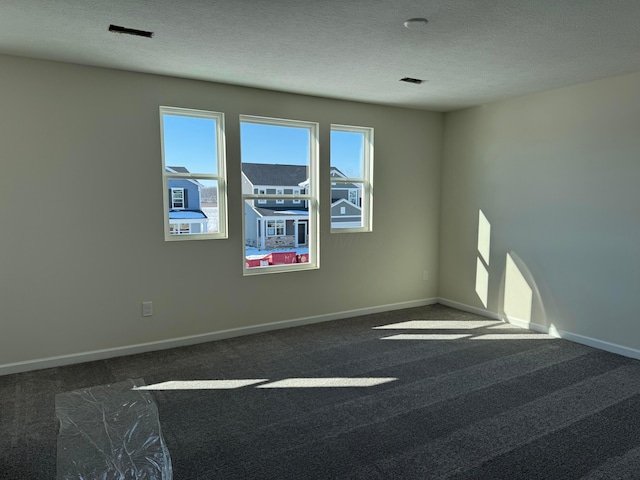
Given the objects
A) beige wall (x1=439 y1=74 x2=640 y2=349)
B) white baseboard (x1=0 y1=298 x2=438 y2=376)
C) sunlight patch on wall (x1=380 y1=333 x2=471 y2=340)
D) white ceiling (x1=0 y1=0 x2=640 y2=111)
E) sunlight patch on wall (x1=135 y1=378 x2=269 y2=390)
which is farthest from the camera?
sunlight patch on wall (x1=380 y1=333 x2=471 y2=340)

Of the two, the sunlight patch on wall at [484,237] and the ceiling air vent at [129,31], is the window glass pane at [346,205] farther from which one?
the ceiling air vent at [129,31]

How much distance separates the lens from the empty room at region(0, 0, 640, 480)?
2.46 m

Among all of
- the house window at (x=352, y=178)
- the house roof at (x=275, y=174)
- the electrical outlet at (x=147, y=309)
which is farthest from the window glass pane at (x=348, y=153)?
the electrical outlet at (x=147, y=309)

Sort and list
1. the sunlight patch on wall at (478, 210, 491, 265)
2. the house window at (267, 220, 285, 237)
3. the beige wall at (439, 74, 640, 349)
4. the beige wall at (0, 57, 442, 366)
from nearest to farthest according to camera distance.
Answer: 1. the beige wall at (0, 57, 442, 366)
2. the beige wall at (439, 74, 640, 349)
3. the house window at (267, 220, 285, 237)
4. the sunlight patch on wall at (478, 210, 491, 265)

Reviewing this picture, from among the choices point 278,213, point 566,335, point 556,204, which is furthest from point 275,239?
point 566,335

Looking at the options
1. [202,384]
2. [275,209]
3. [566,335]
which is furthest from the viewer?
[275,209]

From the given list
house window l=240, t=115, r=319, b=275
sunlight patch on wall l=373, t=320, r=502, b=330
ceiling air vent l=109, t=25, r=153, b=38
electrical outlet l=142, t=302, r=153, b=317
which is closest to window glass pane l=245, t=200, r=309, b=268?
house window l=240, t=115, r=319, b=275

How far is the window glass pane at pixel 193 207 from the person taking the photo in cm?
403

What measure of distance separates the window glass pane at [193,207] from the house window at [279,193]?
1.06 ft

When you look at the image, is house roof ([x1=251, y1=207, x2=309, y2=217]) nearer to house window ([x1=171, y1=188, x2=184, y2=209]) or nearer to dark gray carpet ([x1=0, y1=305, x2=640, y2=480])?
house window ([x1=171, y1=188, x2=184, y2=209])

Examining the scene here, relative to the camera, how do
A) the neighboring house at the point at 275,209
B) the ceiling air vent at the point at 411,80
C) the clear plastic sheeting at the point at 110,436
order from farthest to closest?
the neighboring house at the point at 275,209, the ceiling air vent at the point at 411,80, the clear plastic sheeting at the point at 110,436

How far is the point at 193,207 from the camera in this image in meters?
4.11

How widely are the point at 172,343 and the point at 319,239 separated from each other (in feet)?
6.07

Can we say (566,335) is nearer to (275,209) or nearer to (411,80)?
(411,80)
